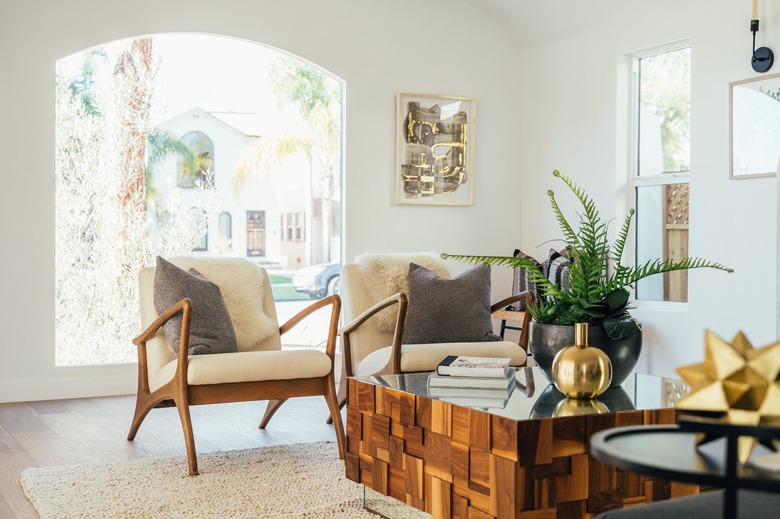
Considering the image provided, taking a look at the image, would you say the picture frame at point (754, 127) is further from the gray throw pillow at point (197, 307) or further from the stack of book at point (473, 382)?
the gray throw pillow at point (197, 307)

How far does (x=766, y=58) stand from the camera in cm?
461

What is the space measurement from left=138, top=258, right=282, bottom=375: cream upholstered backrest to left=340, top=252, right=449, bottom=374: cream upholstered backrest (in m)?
0.40

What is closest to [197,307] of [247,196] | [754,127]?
[247,196]

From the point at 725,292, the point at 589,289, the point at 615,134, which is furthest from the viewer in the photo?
the point at 615,134

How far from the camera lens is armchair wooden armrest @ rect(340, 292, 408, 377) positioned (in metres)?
3.89

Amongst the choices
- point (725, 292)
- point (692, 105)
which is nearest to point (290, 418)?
point (725, 292)

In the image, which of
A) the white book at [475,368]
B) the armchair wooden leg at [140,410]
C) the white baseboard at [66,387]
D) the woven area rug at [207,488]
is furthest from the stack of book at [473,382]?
the white baseboard at [66,387]

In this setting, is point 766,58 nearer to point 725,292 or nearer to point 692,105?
point 692,105

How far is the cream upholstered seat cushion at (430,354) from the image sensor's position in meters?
3.91

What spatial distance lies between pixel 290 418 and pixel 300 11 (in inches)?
111

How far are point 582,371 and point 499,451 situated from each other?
47 centimetres

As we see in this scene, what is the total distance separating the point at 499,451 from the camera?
2299mm

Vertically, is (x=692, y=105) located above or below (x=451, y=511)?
above

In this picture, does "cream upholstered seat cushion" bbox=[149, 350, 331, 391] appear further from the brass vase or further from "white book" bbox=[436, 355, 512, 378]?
the brass vase
